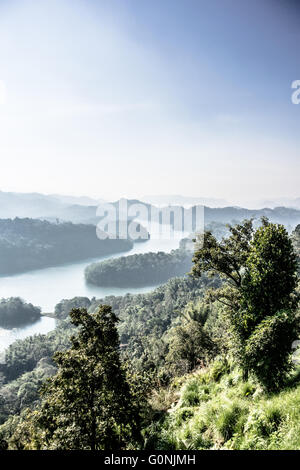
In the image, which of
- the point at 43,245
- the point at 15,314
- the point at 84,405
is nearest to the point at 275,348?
the point at 84,405

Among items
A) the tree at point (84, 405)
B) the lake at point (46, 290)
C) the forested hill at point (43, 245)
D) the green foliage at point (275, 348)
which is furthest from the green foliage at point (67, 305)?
the green foliage at point (275, 348)

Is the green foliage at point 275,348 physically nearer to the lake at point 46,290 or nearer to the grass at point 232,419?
the grass at point 232,419

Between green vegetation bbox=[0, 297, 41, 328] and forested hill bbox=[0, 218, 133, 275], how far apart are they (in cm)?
6862

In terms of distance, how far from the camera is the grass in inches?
164

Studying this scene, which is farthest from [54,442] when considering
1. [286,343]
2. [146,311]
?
[146,311]

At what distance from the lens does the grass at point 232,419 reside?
13.7 feet

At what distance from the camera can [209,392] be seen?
7.33m

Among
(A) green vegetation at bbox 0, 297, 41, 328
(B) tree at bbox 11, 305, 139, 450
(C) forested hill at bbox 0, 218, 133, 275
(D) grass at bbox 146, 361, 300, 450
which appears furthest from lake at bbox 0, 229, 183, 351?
(B) tree at bbox 11, 305, 139, 450

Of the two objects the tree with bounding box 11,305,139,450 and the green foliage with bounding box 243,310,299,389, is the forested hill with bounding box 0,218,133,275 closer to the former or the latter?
the tree with bounding box 11,305,139,450

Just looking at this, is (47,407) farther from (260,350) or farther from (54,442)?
(260,350)

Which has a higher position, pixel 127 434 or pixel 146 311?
pixel 127 434

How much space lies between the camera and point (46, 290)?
123062mm

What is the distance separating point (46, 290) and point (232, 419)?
12916 centimetres

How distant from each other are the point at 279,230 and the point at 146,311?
79.1m
